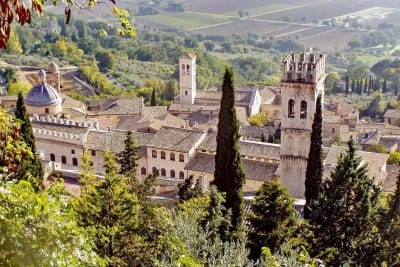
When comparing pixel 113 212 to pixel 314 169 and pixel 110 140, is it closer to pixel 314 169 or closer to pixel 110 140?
pixel 314 169

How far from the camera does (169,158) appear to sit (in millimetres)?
27859

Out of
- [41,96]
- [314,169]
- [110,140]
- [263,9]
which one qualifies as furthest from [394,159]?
[263,9]

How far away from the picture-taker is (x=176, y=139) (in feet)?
92.2

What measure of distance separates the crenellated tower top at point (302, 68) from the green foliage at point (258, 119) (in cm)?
2221

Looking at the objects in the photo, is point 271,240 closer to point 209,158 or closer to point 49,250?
point 49,250

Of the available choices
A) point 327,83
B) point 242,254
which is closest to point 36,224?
point 242,254

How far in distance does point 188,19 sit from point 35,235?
124 meters

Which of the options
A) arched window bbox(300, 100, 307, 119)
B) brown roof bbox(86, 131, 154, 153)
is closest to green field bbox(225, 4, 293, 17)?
brown roof bbox(86, 131, 154, 153)

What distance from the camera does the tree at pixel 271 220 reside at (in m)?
14.4

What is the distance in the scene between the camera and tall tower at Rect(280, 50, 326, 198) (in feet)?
76.4

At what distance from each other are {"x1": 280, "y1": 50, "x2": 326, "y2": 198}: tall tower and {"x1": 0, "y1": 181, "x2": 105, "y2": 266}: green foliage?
1827 cm

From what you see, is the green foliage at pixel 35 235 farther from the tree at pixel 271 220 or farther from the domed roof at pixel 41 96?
the domed roof at pixel 41 96

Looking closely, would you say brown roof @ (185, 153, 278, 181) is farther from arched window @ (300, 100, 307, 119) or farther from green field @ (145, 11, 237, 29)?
green field @ (145, 11, 237, 29)

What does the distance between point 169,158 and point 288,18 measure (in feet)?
340
